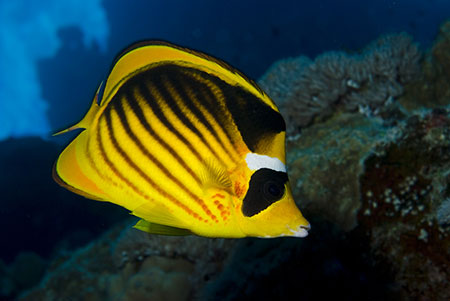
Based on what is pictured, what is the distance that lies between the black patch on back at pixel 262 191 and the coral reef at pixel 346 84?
2948 millimetres

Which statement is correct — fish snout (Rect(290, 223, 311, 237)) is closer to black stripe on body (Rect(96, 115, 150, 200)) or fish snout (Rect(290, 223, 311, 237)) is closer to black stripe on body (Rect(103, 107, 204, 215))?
black stripe on body (Rect(103, 107, 204, 215))

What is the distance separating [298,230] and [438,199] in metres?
1.68

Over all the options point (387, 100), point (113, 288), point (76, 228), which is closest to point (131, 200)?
point (113, 288)

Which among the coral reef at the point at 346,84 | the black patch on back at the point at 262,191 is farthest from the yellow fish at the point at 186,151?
the coral reef at the point at 346,84

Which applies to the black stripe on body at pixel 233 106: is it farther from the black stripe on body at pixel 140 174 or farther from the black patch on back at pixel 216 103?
the black stripe on body at pixel 140 174

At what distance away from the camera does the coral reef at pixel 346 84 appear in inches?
149

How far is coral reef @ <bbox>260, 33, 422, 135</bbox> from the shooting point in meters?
3.79

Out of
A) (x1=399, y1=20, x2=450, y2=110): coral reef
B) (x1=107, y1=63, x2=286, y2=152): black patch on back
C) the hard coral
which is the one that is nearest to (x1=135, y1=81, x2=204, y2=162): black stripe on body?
(x1=107, y1=63, x2=286, y2=152): black patch on back

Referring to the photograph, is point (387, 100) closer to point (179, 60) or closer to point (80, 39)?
point (179, 60)

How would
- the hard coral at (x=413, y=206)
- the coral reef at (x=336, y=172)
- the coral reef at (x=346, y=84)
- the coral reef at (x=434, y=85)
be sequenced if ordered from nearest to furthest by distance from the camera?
the hard coral at (x=413, y=206)
the coral reef at (x=336, y=172)
the coral reef at (x=346, y=84)
the coral reef at (x=434, y=85)

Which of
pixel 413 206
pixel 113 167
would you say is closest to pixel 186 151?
pixel 113 167

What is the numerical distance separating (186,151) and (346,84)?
337cm

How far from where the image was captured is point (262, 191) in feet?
3.18

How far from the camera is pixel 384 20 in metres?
29.3
